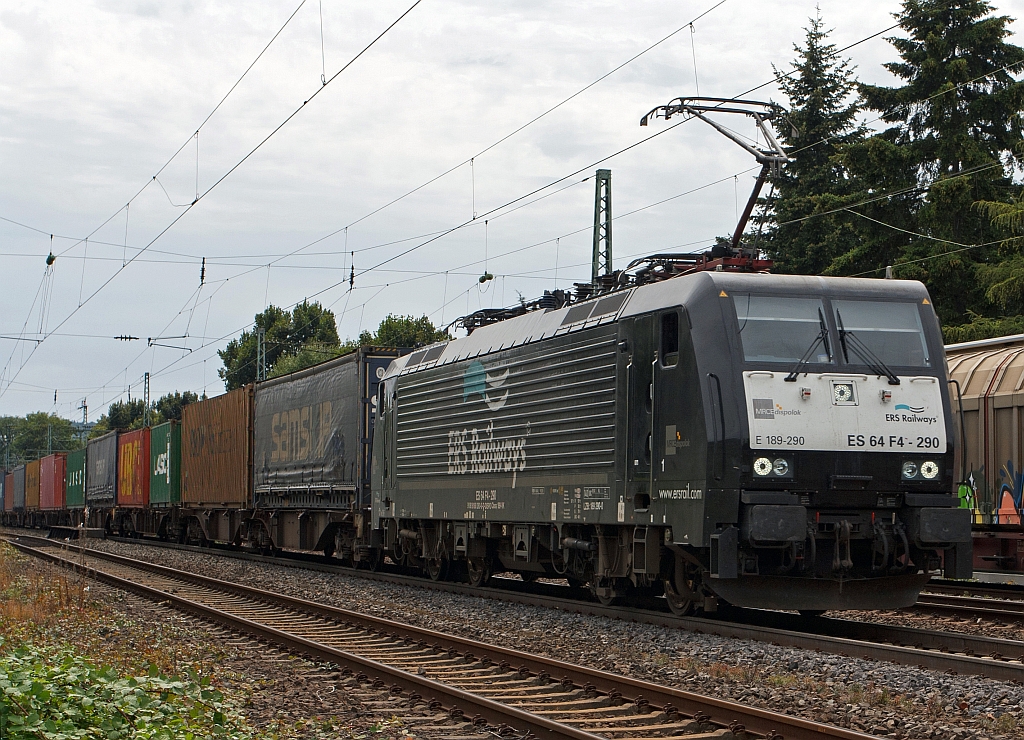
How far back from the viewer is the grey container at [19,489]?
6278cm

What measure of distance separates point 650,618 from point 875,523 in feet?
8.23

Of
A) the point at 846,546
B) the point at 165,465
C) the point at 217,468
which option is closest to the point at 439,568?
the point at 846,546

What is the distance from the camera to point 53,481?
53656 mm

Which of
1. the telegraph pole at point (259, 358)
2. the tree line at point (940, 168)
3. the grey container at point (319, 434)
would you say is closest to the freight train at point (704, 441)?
the grey container at point (319, 434)

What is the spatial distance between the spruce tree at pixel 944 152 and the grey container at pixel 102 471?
84.2 feet

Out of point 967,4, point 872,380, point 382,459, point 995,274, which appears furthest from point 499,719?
point 967,4

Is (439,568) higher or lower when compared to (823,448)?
lower

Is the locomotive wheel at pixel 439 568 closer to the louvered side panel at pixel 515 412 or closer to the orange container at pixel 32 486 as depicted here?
the louvered side panel at pixel 515 412

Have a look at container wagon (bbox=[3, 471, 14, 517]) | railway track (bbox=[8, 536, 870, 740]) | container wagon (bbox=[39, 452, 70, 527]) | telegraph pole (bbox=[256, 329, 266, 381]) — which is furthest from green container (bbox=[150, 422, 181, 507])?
container wagon (bbox=[3, 471, 14, 517])

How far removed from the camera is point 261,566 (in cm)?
2409

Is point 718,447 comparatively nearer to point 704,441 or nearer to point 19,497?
point 704,441

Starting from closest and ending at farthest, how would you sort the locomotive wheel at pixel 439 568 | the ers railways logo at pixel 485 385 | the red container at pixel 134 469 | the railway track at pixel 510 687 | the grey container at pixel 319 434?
the railway track at pixel 510 687, the ers railways logo at pixel 485 385, the locomotive wheel at pixel 439 568, the grey container at pixel 319 434, the red container at pixel 134 469

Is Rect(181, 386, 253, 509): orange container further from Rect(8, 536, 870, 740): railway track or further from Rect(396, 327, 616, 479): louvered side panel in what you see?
Rect(8, 536, 870, 740): railway track

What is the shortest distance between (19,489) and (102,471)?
22.5m
